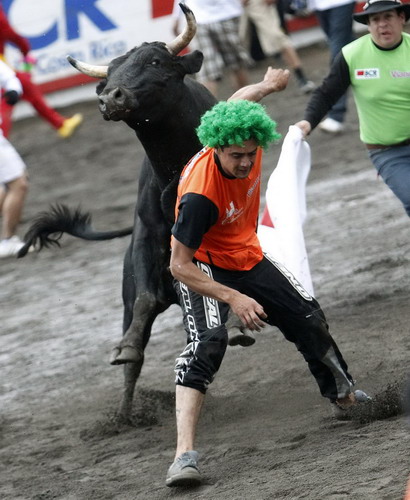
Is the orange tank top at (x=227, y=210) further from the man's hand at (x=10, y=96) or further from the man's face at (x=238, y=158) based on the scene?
the man's hand at (x=10, y=96)

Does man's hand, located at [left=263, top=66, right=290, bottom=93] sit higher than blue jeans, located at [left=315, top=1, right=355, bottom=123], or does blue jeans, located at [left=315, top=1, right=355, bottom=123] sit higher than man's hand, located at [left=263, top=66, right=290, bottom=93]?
man's hand, located at [left=263, top=66, right=290, bottom=93]

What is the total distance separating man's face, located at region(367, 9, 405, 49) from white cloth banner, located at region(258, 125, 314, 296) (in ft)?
2.45

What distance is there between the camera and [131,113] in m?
5.68

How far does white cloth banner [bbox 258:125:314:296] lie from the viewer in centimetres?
686

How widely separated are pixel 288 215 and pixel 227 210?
194 cm

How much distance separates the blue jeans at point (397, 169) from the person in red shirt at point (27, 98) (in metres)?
4.94

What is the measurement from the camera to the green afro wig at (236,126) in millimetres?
4855

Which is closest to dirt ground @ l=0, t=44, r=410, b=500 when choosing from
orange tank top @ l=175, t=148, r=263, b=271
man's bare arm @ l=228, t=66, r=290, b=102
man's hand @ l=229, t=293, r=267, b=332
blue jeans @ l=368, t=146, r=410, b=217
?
man's hand @ l=229, t=293, r=267, b=332

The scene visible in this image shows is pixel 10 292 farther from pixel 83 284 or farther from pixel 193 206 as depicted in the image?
pixel 193 206

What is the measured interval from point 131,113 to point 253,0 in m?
8.82

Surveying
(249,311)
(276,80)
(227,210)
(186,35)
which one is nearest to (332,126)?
(276,80)

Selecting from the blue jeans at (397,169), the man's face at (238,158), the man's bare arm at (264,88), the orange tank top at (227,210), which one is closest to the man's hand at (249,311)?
the orange tank top at (227,210)

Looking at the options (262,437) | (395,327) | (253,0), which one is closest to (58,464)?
(262,437)

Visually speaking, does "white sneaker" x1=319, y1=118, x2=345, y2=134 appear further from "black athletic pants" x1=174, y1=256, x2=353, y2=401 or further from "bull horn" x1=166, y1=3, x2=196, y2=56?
"black athletic pants" x1=174, y1=256, x2=353, y2=401
